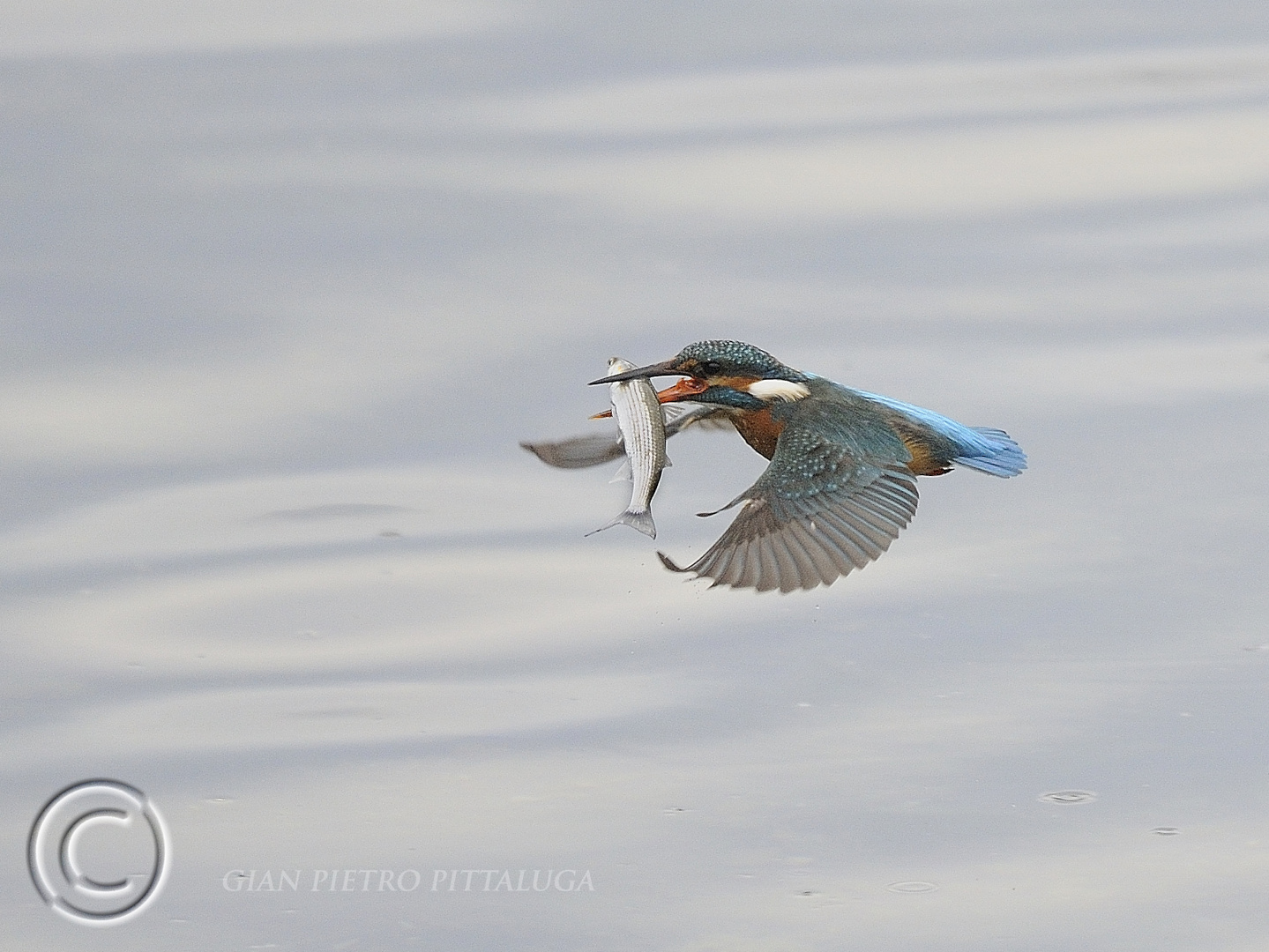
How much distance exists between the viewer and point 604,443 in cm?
420

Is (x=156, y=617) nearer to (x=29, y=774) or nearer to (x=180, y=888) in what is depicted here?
(x=29, y=774)

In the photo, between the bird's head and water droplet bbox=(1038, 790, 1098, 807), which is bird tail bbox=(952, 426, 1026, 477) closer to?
the bird's head

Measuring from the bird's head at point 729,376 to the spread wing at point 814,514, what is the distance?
0.25 feet

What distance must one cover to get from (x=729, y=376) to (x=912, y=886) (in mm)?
1029

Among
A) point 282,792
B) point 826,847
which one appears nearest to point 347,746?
point 282,792

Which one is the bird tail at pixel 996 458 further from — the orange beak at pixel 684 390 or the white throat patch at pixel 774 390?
the orange beak at pixel 684 390

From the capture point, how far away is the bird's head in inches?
163

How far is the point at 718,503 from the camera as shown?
4.75 m

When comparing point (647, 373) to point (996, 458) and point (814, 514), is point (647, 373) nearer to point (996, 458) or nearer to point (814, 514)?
point (814, 514)

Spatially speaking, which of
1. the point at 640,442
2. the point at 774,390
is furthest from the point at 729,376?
the point at 640,442

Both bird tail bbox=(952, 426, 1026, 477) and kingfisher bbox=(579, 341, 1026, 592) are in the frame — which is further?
bird tail bbox=(952, 426, 1026, 477)

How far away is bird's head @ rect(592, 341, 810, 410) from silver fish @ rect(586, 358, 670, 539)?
118mm

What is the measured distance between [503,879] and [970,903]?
0.71 meters

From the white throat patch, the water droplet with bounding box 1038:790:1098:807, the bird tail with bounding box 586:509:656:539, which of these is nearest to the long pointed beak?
the white throat patch
